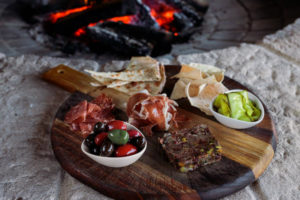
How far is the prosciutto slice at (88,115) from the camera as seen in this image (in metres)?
1.72

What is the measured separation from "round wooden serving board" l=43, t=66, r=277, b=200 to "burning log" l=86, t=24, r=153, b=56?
3.79ft

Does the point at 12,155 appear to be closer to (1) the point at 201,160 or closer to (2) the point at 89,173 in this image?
(2) the point at 89,173

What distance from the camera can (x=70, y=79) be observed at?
7.11 feet

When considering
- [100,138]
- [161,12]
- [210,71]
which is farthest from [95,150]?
[161,12]

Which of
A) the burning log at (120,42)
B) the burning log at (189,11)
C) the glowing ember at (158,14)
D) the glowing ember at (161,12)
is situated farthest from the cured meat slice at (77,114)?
the burning log at (189,11)

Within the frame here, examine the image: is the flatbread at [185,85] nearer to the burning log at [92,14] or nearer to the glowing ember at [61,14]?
the burning log at [92,14]

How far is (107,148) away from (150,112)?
428 millimetres

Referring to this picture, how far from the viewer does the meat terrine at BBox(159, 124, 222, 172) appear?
146 cm

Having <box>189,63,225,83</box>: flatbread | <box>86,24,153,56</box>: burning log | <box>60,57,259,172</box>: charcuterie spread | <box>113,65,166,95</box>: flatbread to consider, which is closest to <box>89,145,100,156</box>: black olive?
<box>60,57,259,172</box>: charcuterie spread

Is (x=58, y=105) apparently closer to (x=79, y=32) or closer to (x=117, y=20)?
(x=79, y=32)

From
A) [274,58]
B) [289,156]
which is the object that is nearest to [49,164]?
[289,156]

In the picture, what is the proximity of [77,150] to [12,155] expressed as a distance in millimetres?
390

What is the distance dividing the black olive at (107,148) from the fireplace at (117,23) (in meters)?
1.53

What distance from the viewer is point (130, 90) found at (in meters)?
2.07
